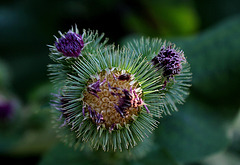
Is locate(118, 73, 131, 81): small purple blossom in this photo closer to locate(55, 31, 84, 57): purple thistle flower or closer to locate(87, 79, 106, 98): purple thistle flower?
locate(87, 79, 106, 98): purple thistle flower

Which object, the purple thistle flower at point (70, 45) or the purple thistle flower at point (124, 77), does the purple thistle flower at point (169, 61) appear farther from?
the purple thistle flower at point (70, 45)

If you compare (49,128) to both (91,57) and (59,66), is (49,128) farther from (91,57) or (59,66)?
(91,57)

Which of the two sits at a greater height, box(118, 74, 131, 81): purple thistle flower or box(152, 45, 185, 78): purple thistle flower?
box(152, 45, 185, 78): purple thistle flower
